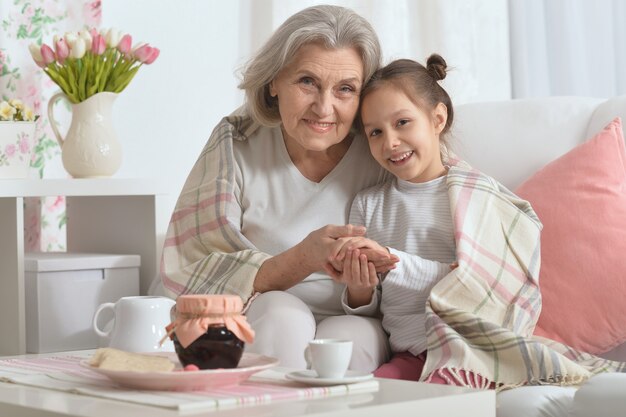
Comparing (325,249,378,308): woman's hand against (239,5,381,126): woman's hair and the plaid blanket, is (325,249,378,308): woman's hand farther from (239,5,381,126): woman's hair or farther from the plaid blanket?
(239,5,381,126): woman's hair

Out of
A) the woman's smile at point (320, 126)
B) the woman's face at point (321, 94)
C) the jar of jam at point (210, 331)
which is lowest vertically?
the jar of jam at point (210, 331)

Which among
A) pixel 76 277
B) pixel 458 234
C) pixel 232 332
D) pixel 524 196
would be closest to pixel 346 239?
pixel 458 234

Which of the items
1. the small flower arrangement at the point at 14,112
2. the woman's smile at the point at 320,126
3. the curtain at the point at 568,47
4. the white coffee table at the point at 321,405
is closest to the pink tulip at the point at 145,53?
the small flower arrangement at the point at 14,112

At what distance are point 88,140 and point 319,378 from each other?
1454 millimetres

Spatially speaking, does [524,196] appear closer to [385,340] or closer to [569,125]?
[569,125]

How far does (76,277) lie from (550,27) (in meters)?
1.57

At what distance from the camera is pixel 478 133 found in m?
2.29

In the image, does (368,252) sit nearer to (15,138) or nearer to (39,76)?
(15,138)

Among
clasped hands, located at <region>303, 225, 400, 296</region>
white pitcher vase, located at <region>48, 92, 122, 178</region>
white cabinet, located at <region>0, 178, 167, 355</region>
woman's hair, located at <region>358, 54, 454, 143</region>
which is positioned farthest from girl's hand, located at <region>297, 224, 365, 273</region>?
white pitcher vase, located at <region>48, 92, 122, 178</region>

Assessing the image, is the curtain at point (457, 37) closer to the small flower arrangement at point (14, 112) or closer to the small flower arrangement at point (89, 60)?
the small flower arrangement at point (89, 60)

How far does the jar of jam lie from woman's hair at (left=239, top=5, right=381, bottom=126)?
89 cm

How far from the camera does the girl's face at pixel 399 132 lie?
2.07 meters

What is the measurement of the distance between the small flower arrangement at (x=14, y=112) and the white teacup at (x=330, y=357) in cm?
142

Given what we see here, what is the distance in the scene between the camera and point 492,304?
1964 mm
